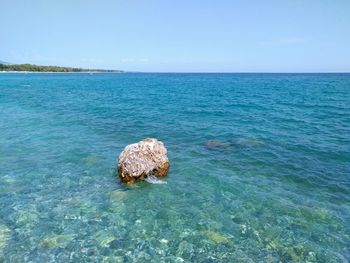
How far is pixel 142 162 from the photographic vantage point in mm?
15461

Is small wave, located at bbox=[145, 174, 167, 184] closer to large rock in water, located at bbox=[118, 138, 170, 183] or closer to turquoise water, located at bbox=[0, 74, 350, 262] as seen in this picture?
large rock in water, located at bbox=[118, 138, 170, 183]

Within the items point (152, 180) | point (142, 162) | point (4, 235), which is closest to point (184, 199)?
point (152, 180)

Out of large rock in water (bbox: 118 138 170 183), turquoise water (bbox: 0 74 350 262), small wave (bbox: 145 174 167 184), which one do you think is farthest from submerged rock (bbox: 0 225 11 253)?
small wave (bbox: 145 174 167 184)

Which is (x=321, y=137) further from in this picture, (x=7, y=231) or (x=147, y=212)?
(x=7, y=231)

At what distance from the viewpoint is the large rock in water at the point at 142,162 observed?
15219mm

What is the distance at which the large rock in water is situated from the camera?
15.2 metres

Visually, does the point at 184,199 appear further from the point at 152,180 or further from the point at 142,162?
the point at 142,162

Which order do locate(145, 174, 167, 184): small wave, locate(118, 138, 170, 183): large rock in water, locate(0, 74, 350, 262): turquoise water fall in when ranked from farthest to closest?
locate(145, 174, 167, 184): small wave → locate(118, 138, 170, 183): large rock in water → locate(0, 74, 350, 262): turquoise water

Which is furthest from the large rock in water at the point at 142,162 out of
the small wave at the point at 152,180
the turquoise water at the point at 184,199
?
the turquoise water at the point at 184,199

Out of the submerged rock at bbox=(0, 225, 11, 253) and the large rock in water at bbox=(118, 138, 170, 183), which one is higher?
the large rock in water at bbox=(118, 138, 170, 183)

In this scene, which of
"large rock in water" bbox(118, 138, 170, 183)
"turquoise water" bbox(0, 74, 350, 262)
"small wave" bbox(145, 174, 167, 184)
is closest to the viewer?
"turquoise water" bbox(0, 74, 350, 262)

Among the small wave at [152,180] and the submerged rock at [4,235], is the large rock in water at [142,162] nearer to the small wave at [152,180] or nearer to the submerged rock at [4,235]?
the small wave at [152,180]

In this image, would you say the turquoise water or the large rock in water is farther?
the large rock in water

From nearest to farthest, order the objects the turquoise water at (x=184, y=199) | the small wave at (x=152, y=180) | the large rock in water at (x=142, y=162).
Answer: the turquoise water at (x=184, y=199) < the large rock in water at (x=142, y=162) < the small wave at (x=152, y=180)
